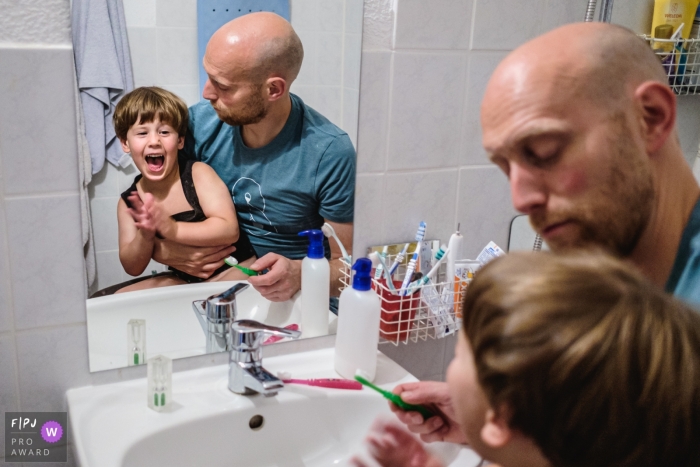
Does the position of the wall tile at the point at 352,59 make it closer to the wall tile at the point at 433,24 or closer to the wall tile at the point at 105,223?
the wall tile at the point at 433,24

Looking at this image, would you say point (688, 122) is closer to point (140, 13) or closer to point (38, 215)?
point (140, 13)

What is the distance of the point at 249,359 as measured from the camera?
3.72 feet

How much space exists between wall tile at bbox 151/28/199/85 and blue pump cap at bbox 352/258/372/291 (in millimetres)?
425

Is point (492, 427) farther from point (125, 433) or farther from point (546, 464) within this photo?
point (125, 433)

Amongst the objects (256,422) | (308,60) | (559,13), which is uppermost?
(559,13)

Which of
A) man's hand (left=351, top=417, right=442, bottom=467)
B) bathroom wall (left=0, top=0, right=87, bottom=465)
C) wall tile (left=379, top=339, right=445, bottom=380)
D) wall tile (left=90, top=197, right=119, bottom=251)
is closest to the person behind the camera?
man's hand (left=351, top=417, right=442, bottom=467)

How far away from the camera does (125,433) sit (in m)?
1.03

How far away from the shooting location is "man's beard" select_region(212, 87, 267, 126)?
3.73 ft

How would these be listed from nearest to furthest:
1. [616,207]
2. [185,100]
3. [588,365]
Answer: [588,365] < [616,207] < [185,100]

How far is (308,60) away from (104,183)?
0.42m

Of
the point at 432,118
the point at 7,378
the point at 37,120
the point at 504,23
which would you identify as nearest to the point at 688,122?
the point at 504,23

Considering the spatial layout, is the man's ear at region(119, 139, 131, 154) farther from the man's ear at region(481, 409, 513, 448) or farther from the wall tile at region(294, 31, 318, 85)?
the man's ear at region(481, 409, 513, 448)

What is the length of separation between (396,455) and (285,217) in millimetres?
571

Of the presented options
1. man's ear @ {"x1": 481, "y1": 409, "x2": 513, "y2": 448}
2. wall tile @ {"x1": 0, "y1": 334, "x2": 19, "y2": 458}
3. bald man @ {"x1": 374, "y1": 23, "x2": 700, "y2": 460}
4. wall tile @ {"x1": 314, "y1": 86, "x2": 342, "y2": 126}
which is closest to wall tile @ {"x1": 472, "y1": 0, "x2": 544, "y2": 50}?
wall tile @ {"x1": 314, "y1": 86, "x2": 342, "y2": 126}
